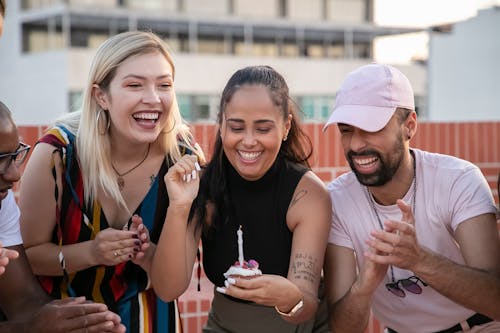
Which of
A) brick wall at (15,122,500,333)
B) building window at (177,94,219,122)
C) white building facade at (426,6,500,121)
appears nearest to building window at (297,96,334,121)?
building window at (177,94,219,122)

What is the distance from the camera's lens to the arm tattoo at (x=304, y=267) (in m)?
3.27

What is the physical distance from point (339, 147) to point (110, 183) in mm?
2219

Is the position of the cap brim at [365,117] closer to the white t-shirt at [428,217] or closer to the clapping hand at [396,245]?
the white t-shirt at [428,217]

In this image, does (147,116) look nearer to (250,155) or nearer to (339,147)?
(250,155)

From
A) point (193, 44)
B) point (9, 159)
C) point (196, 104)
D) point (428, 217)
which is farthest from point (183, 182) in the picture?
point (193, 44)

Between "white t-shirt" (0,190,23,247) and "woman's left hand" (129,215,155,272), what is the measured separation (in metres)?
0.48

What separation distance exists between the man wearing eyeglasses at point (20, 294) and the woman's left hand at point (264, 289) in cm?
48

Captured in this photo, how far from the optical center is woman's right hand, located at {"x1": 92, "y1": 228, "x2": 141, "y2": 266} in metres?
3.28

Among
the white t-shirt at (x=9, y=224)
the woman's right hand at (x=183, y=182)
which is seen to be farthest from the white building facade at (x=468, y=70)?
the white t-shirt at (x=9, y=224)

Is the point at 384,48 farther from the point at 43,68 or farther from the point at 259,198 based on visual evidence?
the point at 259,198

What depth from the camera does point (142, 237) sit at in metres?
3.33

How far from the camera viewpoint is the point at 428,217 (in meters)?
3.35

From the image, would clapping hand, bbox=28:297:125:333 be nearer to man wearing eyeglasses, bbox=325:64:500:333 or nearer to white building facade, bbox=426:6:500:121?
man wearing eyeglasses, bbox=325:64:500:333

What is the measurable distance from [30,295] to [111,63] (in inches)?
42.6
